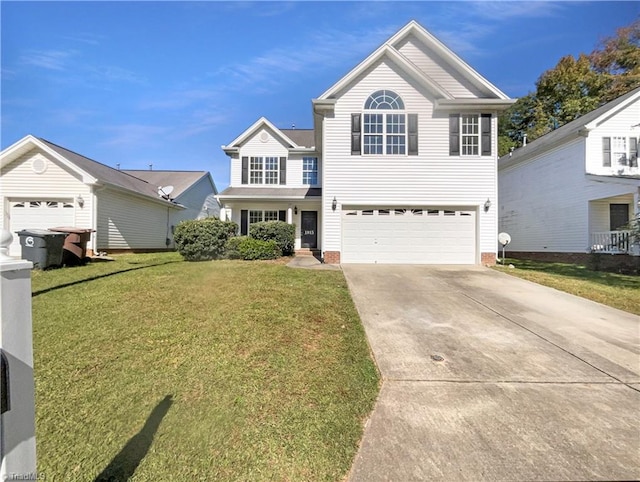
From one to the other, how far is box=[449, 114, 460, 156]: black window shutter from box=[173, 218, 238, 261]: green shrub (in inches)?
358

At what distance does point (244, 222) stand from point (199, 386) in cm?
1382

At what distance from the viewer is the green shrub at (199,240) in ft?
37.8

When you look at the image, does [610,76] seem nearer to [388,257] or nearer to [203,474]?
[388,257]

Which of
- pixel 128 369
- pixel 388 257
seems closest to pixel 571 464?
pixel 128 369

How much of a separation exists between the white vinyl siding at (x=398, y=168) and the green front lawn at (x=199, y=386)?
6363mm

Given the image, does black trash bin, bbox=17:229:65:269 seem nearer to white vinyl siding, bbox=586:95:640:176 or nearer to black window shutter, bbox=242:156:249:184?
black window shutter, bbox=242:156:249:184

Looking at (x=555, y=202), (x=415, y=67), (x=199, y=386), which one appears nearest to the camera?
(x=199, y=386)

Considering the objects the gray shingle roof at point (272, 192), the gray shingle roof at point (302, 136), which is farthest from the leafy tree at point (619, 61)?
the gray shingle roof at point (272, 192)

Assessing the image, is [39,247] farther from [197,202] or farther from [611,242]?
[611,242]

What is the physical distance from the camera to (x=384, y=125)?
12.0 meters

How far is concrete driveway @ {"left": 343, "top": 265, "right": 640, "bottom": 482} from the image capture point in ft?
8.00

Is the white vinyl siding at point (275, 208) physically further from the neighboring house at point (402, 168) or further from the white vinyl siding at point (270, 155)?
the neighboring house at point (402, 168)

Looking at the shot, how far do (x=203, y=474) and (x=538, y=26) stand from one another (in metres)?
14.8

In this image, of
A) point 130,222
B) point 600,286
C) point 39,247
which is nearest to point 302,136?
point 130,222
